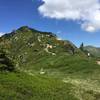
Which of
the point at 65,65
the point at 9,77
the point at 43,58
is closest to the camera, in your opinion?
the point at 9,77

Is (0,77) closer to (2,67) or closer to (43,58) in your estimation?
(2,67)

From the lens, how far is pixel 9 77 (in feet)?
228

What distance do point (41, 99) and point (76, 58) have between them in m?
112

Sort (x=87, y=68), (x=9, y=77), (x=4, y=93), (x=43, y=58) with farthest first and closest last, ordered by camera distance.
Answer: (x=43, y=58)
(x=87, y=68)
(x=9, y=77)
(x=4, y=93)

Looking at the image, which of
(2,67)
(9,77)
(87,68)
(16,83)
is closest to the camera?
(16,83)

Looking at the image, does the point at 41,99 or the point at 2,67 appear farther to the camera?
the point at 2,67

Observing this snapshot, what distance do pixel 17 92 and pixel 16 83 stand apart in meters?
6.82

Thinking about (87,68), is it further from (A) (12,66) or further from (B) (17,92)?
(B) (17,92)

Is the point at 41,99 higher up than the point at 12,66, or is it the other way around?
the point at 12,66

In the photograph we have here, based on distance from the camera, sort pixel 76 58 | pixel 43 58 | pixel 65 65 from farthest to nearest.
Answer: pixel 43 58 < pixel 76 58 < pixel 65 65

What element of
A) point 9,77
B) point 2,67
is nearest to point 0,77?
point 9,77

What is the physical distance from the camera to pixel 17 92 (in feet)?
192

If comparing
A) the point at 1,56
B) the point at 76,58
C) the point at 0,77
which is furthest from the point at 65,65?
the point at 0,77

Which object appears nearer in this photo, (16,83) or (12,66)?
(16,83)
